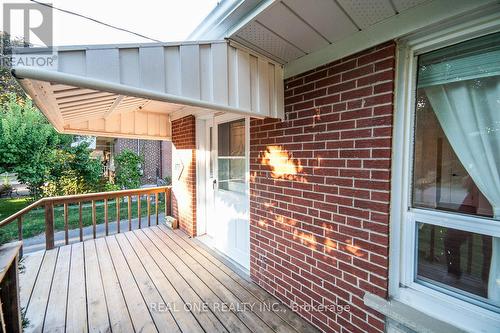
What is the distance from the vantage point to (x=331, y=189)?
5.84 feet

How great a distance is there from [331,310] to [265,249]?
0.85 metres

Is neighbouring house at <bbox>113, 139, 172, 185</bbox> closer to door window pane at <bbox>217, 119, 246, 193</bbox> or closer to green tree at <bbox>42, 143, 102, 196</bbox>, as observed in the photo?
green tree at <bbox>42, 143, 102, 196</bbox>

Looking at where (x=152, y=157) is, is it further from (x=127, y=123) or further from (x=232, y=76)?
(x=232, y=76)

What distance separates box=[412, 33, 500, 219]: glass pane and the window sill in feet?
1.91

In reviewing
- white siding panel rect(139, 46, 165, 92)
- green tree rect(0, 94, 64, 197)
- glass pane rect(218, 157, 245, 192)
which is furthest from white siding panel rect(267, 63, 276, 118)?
green tree rect(0, 94, 64, 197)

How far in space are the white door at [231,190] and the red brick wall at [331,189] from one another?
574 mm

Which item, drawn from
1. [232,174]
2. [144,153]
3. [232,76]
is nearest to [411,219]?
[232,76]

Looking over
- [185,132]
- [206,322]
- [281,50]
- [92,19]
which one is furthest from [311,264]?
[92,19]

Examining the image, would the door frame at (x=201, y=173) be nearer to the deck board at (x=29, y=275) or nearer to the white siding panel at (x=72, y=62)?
the deck board at (x=29, y=275)

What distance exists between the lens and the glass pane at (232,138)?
301cm

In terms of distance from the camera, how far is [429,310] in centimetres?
135

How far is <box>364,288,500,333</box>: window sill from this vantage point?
1.22 m

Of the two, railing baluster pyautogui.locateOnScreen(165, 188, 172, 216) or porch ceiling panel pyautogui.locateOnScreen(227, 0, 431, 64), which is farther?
railing baluster pyautogui.locateOnScreen(165, 188, 172, 216)

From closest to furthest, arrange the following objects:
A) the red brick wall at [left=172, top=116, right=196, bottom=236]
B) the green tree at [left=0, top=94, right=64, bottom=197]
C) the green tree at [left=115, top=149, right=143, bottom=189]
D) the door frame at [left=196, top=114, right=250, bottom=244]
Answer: the door frame at [left=196, top=114, right=250, bottom=244] → the red brick wall at [left=172, top=116, right=196, bottom=236] → the green tree at [left=0, top=94, right=64, bottom=197] → the green tree at [left=115, top=149, right=143, bottom=189]
